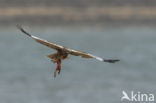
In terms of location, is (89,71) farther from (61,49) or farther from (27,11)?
(61,49)

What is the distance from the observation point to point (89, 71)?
19109mm

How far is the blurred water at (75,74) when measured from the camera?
14680 millimetres

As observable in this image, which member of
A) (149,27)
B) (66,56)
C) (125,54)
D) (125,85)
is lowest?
(66,56)

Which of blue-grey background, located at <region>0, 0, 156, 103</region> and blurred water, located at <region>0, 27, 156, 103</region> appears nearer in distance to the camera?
blurred water, located at <region>0, 27, 156, 103</region>

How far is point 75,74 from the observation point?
59.3 feet

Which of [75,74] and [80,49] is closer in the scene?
[75,74]

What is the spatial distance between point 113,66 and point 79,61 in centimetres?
147

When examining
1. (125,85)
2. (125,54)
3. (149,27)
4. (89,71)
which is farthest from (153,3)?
(125,85)

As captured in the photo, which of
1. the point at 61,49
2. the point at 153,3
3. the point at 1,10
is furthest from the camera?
the point at 153,3

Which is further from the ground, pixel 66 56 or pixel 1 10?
pixel 1 10

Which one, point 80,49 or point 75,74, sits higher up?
point 80,49

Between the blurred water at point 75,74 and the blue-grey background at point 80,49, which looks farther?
the blue-grey background at point 80,49

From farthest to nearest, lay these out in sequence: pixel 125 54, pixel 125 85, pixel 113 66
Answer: pixel 125 54
pixel 113 66
pixel 125 85

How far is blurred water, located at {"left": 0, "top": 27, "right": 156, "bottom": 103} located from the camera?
14680mm
